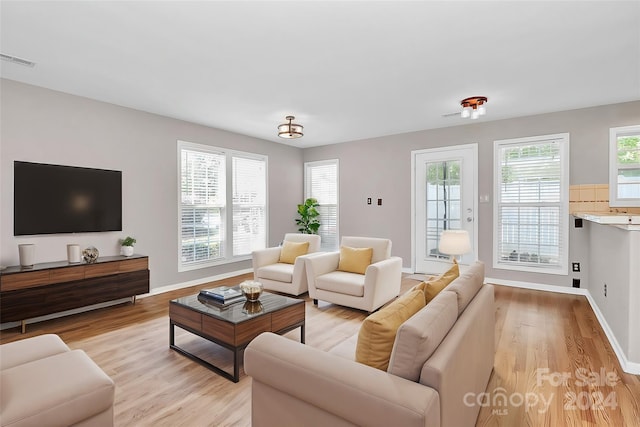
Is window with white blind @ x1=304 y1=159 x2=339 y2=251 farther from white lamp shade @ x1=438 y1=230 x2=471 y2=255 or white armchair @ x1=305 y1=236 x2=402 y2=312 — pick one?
white lamp shade @ x1=438 y1=230 x2=471 y2=255

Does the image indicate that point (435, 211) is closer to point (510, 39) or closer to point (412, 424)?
point (510, 39)

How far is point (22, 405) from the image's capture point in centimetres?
131

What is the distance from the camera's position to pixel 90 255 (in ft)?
12.1

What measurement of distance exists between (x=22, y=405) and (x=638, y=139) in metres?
6.13

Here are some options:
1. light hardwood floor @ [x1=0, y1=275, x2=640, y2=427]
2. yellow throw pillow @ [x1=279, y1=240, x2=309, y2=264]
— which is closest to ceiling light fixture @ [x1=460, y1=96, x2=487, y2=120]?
light hardwood floor @ [x1=0, y1=275, x2=640, y2=427]

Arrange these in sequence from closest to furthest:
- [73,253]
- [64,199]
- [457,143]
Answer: [73,253] < [64,199] < [457,143]

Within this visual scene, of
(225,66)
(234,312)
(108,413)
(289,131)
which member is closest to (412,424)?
(108,413)

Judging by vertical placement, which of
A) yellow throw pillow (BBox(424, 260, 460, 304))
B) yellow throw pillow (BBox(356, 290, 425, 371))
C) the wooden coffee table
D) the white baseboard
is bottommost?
the white baseboard

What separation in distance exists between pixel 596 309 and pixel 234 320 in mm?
3943

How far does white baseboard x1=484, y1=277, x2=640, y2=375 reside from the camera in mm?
2418

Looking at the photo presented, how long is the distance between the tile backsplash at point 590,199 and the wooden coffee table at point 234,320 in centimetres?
406

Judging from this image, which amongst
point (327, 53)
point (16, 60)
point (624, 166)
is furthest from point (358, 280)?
point (16, 60)

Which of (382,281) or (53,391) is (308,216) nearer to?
(382,281)

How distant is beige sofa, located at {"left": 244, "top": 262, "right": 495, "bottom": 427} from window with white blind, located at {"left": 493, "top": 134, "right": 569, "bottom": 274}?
3795 mm
